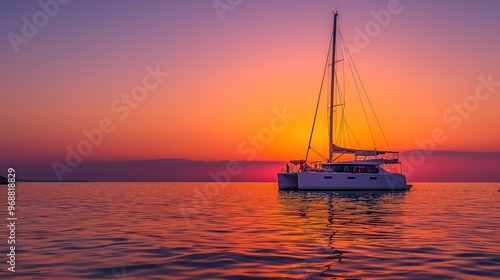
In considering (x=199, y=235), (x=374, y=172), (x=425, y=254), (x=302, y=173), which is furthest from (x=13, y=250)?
(x=374, y=172)

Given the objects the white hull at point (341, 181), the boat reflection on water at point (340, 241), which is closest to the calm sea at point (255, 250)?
the boat reflection on water at point (340, 241)

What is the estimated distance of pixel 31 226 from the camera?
1909cm

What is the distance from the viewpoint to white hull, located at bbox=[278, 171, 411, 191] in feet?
169

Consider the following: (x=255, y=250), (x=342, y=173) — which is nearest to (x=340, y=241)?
(x=255, y=250)

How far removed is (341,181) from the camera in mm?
52656

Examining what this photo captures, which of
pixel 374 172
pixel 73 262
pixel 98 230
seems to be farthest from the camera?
pixel 374 172

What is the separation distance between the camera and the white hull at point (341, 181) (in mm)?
51594

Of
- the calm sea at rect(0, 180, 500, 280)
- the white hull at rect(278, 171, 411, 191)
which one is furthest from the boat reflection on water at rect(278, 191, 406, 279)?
the white hull at rect(278, 171, 411, 191)

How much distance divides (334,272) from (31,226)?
1408 cm

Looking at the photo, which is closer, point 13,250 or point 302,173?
point 13,250

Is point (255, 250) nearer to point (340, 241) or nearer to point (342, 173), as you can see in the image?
point (340, 241)

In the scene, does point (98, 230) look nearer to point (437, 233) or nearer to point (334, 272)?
point (334, 272)

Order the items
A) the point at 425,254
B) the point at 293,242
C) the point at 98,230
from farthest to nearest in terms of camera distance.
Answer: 1. the point at 98,230
2. the point at 293,242
3. the point at 425,254

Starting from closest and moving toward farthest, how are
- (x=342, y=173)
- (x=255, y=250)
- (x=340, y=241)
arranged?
(x=255, y=250)
(x=340, y=241)
(x=342, y=173)
